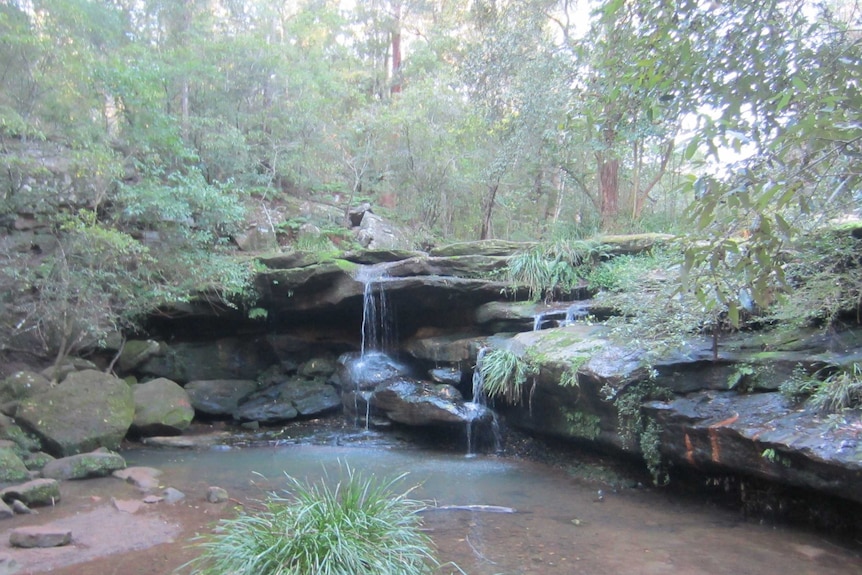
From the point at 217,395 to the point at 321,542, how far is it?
28.6 feet

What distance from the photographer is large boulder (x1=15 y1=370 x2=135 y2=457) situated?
7938 millimetres

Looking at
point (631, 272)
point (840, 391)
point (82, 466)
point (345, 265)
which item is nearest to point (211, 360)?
point (345, 265)

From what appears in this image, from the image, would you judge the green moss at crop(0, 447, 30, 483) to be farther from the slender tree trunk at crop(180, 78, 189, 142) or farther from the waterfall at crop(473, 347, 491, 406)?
the slender tree trunk at crop(180, 78, 189, 142)

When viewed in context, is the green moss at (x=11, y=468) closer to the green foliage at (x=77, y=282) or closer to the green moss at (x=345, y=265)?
the green foliage at (x=77, y=282)

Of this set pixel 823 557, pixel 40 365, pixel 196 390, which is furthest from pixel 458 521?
pixel 40 365

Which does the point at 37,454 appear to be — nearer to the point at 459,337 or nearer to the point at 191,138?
the point at 459,337

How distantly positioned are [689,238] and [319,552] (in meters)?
2.45

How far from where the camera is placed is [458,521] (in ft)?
18.6

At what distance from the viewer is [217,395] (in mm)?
11312

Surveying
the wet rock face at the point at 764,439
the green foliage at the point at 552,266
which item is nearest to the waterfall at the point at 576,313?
the green foliage at the point at 552,266

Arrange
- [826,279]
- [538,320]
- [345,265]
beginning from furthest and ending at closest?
1. [345,265]
2. [538,320]
3. [826,279]

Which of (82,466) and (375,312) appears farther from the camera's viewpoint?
(375,312)

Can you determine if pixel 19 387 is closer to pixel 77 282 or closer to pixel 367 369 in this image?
pixel 77 282

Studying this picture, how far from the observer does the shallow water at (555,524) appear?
15.3ft
